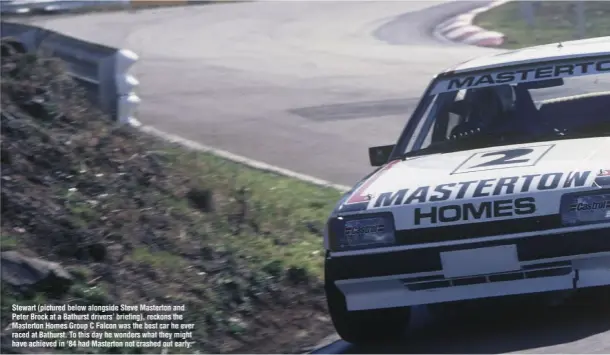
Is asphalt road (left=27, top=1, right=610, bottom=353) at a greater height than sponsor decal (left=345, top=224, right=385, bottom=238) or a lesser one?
lesser

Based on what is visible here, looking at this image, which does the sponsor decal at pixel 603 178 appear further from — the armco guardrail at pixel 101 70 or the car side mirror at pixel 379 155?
the armco guardrail at pixel 101 70

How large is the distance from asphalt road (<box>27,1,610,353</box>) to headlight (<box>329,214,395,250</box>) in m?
0.64

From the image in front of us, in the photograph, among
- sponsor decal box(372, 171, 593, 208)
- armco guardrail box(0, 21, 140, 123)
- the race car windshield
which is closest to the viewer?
sponsor decal box(372, 171, 593, 208)

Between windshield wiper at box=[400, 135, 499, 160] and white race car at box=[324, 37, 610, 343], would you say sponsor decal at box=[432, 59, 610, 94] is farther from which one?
windshield wiper at box=[400, 135, 499, 160]

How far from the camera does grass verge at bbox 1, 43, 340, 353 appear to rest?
743 centimetres

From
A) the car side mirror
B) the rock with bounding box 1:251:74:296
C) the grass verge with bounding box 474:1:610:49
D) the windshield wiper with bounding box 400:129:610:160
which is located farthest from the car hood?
the grass verge with bounding box 474:1:610:49

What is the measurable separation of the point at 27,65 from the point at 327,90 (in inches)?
369

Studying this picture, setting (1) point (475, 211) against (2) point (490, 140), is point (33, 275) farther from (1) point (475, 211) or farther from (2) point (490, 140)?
(2) point (490, 140)

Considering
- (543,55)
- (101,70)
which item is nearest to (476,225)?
(543,55)

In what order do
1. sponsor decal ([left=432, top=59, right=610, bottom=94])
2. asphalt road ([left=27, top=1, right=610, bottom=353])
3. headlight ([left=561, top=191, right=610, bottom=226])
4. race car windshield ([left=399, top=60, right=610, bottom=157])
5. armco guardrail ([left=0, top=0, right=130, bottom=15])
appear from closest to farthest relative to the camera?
1. headlight ([left=561, top=191, right=610, bottom=226])
2. asphalt road ([left=27, top=1, right=610, bottom=353])
3. race car windshield ([left=399, top=60, right=610, bottom=157])
4. sponsor decal ([left=432, top=59, right=610, bottom=94])
5. armco guardrail ([left=0, top=0, right=130, bottom=15])

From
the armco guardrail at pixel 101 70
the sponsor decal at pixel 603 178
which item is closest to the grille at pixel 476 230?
the sponsor decal at pixel 603 178

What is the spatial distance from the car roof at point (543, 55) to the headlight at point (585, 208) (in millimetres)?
1606

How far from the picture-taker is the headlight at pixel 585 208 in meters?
6.14

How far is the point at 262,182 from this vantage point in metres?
→ 10.9
